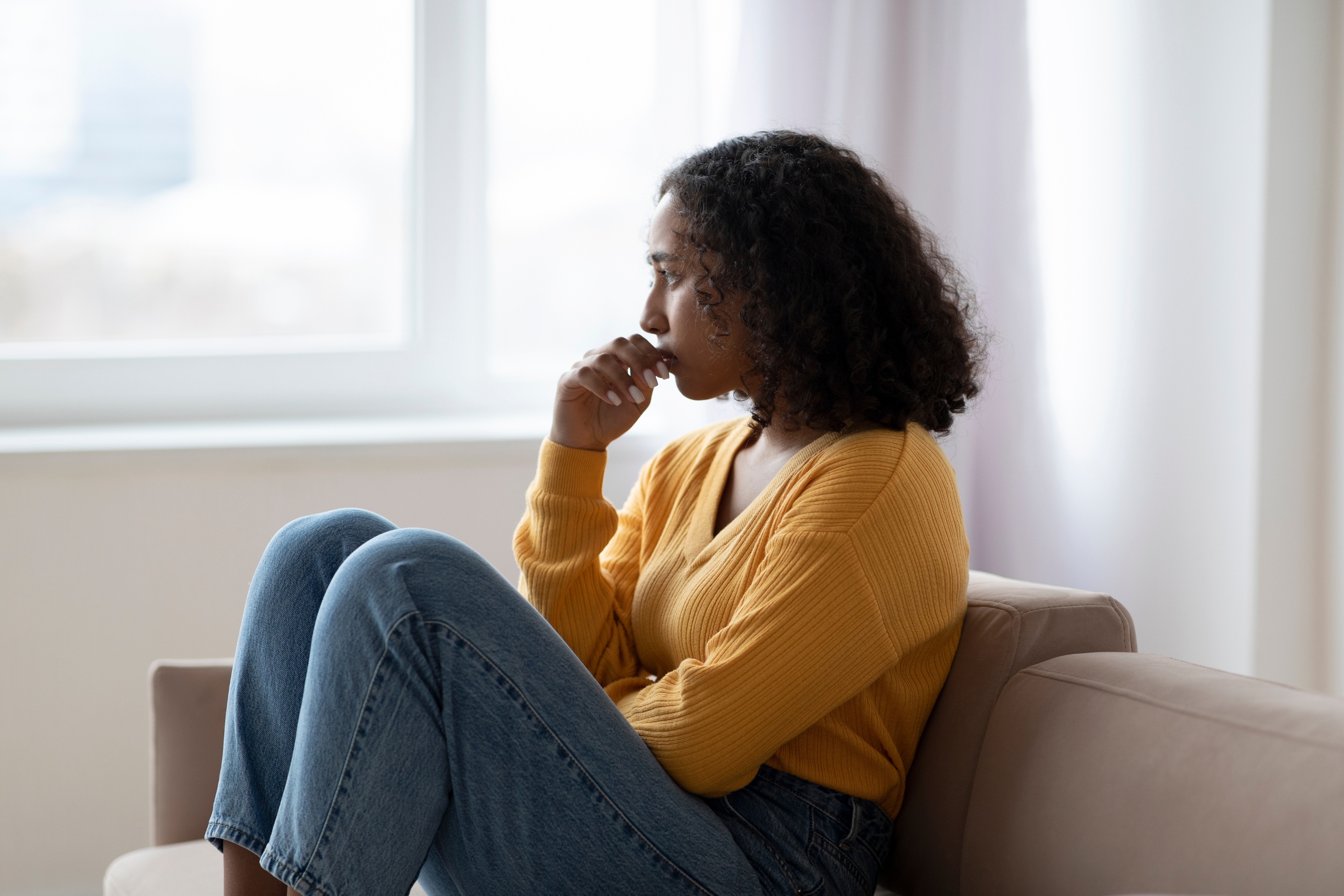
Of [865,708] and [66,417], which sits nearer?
[865,708]

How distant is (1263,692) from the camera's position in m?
0.97

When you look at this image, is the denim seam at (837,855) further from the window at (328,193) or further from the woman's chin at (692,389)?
the window at (328,193)

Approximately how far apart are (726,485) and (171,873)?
28.5 inches

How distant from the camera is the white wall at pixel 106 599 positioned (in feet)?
6.19

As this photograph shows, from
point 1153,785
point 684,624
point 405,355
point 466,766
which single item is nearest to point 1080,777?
point 1153,785

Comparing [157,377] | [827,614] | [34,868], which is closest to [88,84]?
[157,377]

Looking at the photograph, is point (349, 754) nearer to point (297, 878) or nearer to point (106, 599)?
point (297, 878)

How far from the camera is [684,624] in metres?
1.19

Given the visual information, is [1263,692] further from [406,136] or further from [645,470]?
[406,136]

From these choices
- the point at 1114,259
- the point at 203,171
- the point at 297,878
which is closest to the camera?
the point at 297,878

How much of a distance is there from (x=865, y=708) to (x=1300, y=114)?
36.3 inches

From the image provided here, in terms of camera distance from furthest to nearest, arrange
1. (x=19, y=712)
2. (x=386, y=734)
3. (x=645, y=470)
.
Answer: (x=19, y=712), (x=645, y=470), (x=386, y=734)

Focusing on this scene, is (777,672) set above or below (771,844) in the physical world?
above

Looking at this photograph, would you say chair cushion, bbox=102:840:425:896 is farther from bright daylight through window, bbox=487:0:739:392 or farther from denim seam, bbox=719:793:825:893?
bright daylight through window, bbox=487:0:739:392
